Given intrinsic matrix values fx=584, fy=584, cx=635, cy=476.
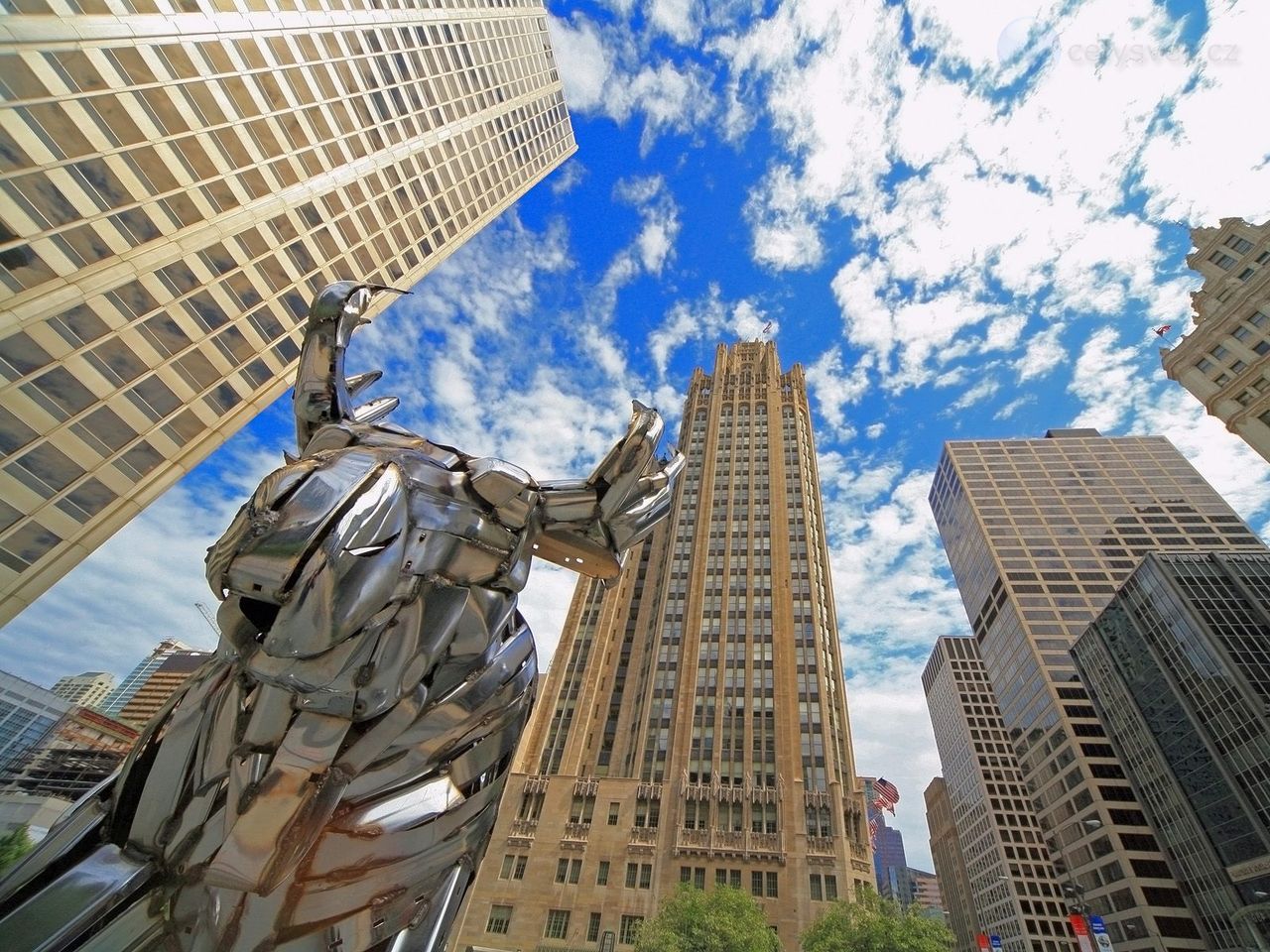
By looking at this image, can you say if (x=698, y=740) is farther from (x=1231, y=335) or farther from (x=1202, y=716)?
(x=1231, y=335)

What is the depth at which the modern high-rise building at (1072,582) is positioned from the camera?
55312 mm

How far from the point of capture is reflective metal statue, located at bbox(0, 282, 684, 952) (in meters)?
3.60

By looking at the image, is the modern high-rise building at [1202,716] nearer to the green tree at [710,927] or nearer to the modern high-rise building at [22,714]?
the green tree at [710,927]

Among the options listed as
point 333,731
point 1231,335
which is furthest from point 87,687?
point 1231,335

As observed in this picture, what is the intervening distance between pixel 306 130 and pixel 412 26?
1037 cm

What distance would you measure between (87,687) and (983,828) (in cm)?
18263

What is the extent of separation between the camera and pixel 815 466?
70.9 metres

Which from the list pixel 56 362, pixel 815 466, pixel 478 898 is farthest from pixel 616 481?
pixel 815 466

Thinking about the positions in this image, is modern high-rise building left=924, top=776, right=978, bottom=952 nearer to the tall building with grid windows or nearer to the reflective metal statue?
the tall building with grid windows

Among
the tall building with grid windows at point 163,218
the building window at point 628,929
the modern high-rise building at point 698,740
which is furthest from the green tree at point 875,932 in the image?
the tall building with grid windows at point 163,218

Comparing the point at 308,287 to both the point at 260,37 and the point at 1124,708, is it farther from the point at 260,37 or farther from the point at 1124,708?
the point at 1124,708

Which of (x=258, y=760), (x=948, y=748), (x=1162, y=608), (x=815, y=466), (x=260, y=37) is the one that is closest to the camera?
(x=258, y=760)

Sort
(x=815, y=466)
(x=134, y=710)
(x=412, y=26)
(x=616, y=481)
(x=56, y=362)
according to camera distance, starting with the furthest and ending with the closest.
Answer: (x=134, y=710) → (x=815, y=466) → (x=412, y=26) → (x=56, y=362) → (x=616, y=481)

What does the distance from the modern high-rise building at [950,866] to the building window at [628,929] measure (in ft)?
240
